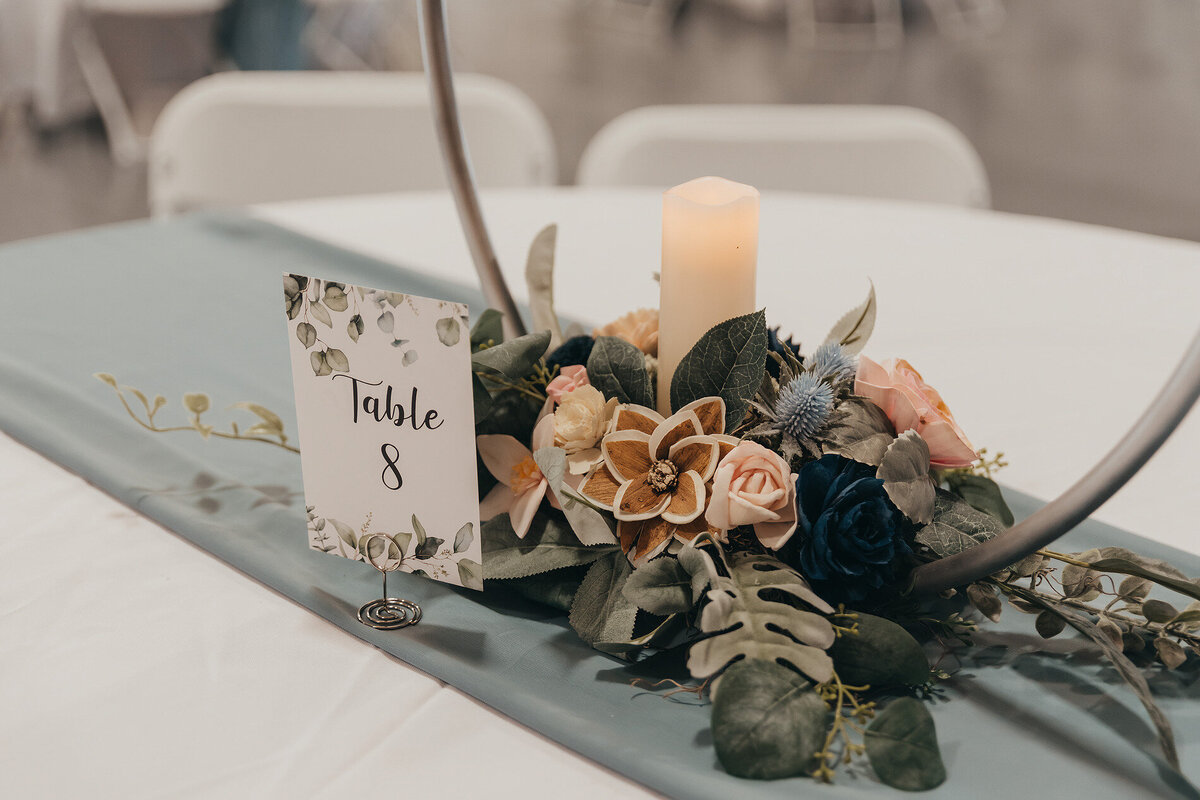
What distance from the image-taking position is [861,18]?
348 centimetres

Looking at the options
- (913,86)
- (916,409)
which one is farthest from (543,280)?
(913,86)

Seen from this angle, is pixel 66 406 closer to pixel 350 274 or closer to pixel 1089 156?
pixel 350 274

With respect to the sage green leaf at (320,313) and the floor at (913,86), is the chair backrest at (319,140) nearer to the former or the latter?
the sage green leaf at (320,313)

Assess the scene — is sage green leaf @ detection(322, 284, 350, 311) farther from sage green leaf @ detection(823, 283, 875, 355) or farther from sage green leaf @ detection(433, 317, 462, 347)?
sage green leaf @ detection(823, 283, 875, 355)

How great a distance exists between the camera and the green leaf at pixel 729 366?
20.8 inches

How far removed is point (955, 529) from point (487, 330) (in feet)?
0.98

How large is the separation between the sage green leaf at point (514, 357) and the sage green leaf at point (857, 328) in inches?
6.2

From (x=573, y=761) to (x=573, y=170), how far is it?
3.60 meters

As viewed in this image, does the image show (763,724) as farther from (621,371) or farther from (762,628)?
(621,371)

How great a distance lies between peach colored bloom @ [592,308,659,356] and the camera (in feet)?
2.05

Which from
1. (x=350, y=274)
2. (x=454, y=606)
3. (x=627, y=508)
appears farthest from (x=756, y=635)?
(x=350, y=274)

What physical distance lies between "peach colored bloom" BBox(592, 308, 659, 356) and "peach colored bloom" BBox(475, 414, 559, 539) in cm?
8

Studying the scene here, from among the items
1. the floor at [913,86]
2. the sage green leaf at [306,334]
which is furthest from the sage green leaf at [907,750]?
the floor at [913,86]

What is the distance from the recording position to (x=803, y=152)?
1.85 meters
